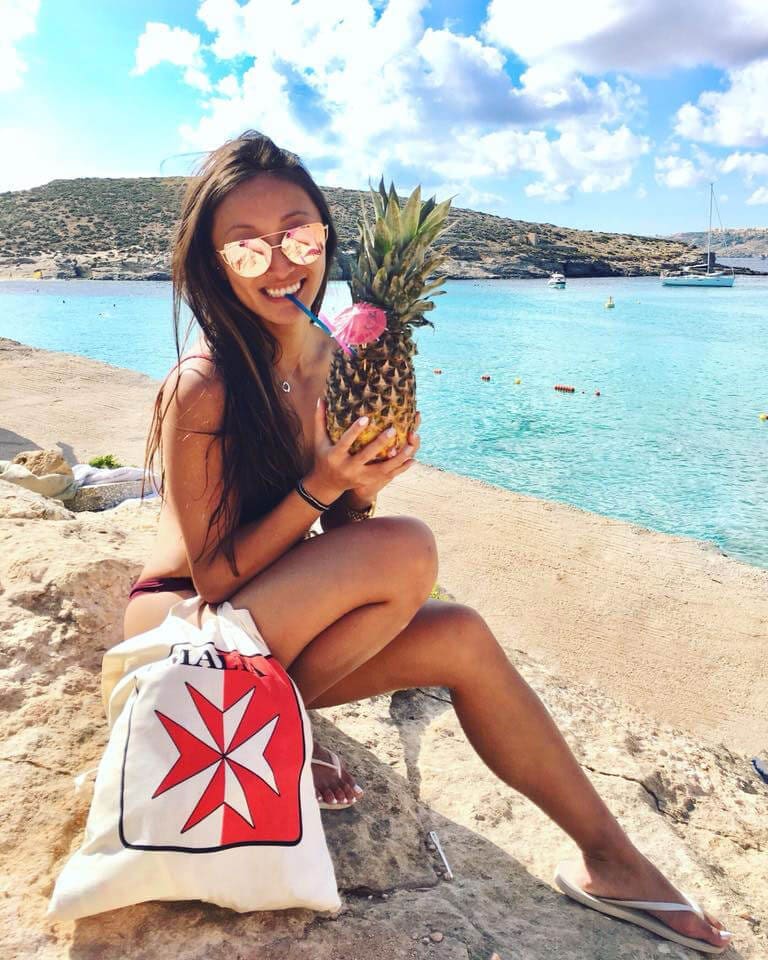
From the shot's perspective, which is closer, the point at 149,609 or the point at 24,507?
the point at 149,609

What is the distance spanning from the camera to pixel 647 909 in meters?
2.09

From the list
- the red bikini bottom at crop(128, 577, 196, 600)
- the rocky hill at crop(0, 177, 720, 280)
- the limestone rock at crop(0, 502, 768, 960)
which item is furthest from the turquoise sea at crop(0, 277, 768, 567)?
the rocky hill at crop(0, 177, 720, 280)

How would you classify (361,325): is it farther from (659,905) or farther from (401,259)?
(659,905)

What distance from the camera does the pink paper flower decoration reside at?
Result: 1.87 meters

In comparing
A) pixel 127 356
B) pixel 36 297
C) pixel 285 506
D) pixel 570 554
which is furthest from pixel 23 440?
pixel 36 297

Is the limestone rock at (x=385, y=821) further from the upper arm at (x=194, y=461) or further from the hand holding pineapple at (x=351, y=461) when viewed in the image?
the hand holding pineapple at (x=351, y=461)

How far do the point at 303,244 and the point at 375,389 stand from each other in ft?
1.94

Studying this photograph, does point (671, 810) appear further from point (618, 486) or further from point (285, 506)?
point (618, 486)

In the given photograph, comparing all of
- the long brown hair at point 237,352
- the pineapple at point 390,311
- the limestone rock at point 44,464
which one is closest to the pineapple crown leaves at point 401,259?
the pineapple at point 390,311

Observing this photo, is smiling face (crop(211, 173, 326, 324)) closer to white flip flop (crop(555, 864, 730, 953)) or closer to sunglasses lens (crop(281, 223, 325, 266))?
sunglasses lens (crop(281, 223, 325, 266))

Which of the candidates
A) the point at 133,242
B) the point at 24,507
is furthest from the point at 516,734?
the point at 133,242

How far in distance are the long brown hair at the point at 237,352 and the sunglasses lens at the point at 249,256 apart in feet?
0.32


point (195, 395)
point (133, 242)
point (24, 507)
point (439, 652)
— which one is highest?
point (133, 242)

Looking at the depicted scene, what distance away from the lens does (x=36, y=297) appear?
1542 inches
